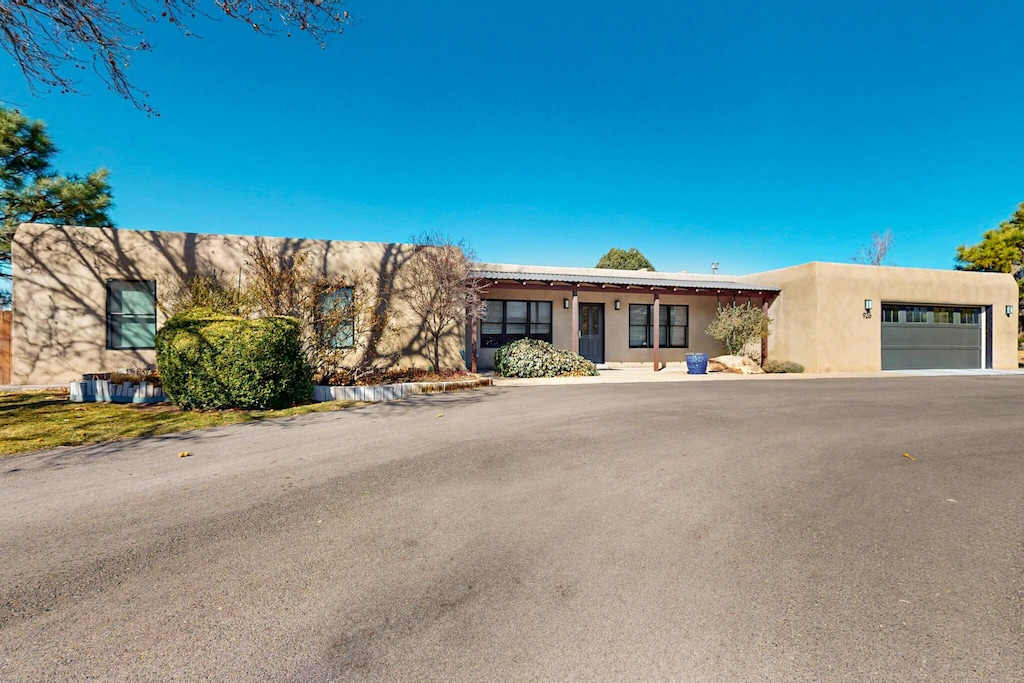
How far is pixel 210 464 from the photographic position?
471 cm

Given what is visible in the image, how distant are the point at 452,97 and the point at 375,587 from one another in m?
17.2

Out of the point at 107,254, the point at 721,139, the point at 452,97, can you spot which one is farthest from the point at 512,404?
the point at 721,139

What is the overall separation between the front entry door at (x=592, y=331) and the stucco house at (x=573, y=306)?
0.14ft

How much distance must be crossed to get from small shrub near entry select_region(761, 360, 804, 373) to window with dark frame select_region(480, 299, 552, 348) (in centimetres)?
788

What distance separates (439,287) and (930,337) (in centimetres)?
1874

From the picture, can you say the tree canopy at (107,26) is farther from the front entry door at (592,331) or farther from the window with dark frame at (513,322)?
the front entry door at (592,331)

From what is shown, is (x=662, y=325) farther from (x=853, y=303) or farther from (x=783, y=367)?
(x=853, y=303)

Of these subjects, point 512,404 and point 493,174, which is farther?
point 493,174

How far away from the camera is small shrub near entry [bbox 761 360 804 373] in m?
16.3

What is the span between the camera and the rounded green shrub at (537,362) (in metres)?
13.5

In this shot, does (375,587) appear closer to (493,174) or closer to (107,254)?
(107,254)

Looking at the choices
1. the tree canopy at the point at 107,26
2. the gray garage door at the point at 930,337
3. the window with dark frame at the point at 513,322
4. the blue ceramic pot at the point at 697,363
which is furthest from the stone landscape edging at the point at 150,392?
the gray garage door at the point at 930,337

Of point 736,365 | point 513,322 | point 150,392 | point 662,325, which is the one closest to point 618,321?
point 662,325

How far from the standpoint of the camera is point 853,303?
1658cm
